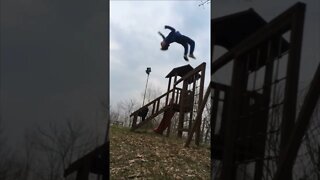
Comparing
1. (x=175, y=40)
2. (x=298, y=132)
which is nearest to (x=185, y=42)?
(x=175, y=40)

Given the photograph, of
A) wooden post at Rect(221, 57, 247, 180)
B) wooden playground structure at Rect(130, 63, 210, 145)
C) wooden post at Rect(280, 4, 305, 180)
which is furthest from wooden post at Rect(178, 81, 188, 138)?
wooden post at Rect(280, 4, 305, 180)

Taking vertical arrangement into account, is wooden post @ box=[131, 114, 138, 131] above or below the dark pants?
below

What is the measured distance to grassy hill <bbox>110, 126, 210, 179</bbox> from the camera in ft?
3.72

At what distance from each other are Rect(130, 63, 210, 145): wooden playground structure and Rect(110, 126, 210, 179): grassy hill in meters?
0.04

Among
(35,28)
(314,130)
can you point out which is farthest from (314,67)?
(35,28)

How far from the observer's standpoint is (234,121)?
0.96 meters

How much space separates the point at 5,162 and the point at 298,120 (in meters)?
0.66

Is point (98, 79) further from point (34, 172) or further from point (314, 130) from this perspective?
point (314, 130)

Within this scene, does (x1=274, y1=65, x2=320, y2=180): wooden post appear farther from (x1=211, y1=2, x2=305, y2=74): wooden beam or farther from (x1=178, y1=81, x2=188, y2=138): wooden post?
(x1=178, y1=81, x2=188, y2=138): wooden post

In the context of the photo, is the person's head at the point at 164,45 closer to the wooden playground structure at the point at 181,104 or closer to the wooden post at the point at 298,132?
the wooden playground structure at the point at 181,104

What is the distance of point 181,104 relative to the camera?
4.08 ft

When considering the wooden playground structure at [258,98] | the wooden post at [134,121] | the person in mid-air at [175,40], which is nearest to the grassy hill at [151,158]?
the wooden post at [134,121]

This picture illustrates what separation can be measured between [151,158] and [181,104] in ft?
0.62

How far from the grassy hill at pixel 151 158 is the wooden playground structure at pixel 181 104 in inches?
1.5
